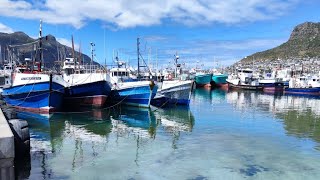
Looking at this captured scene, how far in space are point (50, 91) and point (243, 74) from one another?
1978 inches

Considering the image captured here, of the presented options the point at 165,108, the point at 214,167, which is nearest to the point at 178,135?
the point at 214,167

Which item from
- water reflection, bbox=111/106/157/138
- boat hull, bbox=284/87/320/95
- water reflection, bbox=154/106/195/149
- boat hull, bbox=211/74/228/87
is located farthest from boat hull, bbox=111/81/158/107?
boat hull, bbox=211/74/228/87

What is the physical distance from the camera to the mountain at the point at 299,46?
133 m

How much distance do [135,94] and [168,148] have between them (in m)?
14.7

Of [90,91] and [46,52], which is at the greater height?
[46,52]

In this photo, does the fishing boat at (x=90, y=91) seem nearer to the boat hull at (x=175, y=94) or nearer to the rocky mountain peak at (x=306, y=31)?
the boat hull at (x=175, y=94)

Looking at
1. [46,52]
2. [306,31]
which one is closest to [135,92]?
[46,52]

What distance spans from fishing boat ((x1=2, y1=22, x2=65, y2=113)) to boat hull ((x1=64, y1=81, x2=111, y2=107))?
2192 mm

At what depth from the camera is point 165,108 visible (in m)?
29.6

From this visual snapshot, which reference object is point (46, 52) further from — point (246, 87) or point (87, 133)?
point (87, 133)

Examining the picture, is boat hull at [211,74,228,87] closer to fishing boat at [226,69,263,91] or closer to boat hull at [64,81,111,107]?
fishing boat at [226,69,263,91]

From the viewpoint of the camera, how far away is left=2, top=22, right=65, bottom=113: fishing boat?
2360 cm

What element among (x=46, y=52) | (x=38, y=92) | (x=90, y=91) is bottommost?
(x=90, y=91)

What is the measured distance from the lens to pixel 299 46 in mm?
141625
